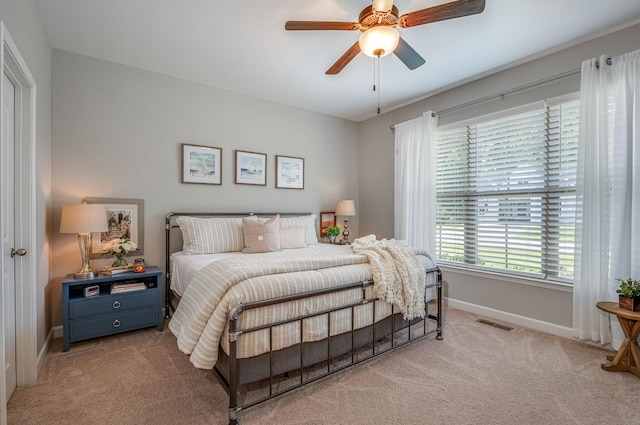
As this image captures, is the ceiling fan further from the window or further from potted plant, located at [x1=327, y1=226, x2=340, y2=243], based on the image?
potted plant, located at [x1=327, y1=226, x2=340, y2=243]

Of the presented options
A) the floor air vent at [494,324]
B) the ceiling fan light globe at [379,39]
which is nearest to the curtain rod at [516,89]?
the ceiling fan light globe at [379,39]

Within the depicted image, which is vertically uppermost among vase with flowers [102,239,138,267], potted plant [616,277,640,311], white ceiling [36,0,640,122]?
white ceiling [36,0,640,122]

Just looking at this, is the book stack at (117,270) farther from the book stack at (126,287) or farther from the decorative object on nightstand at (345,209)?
the decorative object on nightstand at (345,209)

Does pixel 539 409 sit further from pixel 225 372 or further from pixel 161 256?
pixel 161 256

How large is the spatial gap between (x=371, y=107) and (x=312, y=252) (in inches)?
99.3

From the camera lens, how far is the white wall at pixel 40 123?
1995 mm

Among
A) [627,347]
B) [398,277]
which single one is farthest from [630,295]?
[398,277]

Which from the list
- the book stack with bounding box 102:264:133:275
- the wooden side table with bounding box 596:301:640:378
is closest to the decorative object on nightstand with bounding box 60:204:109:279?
the book stack with bounding box 102:264:133:275

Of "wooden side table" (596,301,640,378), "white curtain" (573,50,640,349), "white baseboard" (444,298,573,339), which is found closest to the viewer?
"wooden side table" (596,301,640,378)

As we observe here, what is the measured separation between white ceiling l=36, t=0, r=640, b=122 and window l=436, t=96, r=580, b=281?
0.67 meters

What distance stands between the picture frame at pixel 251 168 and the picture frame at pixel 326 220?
1151 millimetres

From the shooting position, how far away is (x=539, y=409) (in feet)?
6.14

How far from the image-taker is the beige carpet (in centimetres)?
179

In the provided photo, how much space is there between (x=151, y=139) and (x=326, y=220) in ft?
8.88
